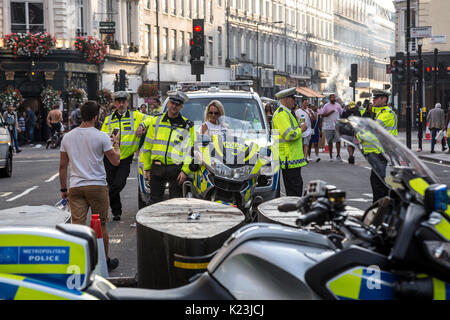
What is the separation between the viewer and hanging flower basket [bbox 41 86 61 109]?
128ft

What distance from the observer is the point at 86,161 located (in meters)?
7.82

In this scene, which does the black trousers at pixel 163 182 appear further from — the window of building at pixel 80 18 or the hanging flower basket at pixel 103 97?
the window of building at pixel 80 18

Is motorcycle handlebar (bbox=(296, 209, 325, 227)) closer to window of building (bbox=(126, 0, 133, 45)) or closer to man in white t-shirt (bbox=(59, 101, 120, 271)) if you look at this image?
man in white t-shirt (bbox=(59, 101, 120, 271))

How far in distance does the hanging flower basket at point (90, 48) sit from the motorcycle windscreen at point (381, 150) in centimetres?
3956

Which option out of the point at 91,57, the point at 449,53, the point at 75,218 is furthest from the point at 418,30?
the point at 449,53

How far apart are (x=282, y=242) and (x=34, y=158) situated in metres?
25.1

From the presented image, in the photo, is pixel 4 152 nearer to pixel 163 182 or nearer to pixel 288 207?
pixel 163 182

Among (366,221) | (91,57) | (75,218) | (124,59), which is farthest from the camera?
(124,59)

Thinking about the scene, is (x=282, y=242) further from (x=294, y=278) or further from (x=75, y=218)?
(x=75, y=218)

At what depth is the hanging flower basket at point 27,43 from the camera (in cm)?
3981

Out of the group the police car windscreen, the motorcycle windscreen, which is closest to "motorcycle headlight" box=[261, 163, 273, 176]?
the police car windscreen

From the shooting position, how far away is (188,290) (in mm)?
3492

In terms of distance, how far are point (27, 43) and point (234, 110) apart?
96.8 feet

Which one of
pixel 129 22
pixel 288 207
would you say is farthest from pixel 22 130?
pixel 288 207
